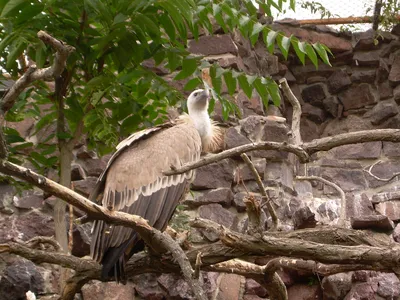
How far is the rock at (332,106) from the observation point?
5.95 metres

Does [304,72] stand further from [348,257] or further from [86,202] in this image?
[86,202]

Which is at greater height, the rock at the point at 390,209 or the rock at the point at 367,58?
the rock at the point at 367,58

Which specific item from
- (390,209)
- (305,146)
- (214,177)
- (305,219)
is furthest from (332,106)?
(305,146)

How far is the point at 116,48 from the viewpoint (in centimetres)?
350

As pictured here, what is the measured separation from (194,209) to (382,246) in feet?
7.07

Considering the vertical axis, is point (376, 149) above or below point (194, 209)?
above

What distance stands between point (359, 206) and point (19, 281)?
2.34m

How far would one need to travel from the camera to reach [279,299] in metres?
3.42

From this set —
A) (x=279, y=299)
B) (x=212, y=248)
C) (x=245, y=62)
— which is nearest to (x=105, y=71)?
(x=212, y=248)

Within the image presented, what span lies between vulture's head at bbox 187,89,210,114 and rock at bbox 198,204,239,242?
0.92 meters

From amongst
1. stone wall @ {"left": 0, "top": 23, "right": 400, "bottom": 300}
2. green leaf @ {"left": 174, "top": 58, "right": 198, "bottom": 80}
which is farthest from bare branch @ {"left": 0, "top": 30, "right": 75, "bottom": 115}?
stone wall @ {"left": 0, "top": 23, "right": 400, "bottom": 300}

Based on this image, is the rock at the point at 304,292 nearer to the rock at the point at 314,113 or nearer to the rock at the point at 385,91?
the rock at the point at 314,113

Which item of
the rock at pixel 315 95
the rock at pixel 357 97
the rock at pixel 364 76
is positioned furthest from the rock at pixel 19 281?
the rock at pixel 364 76

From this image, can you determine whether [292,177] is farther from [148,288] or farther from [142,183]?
[142,183]
